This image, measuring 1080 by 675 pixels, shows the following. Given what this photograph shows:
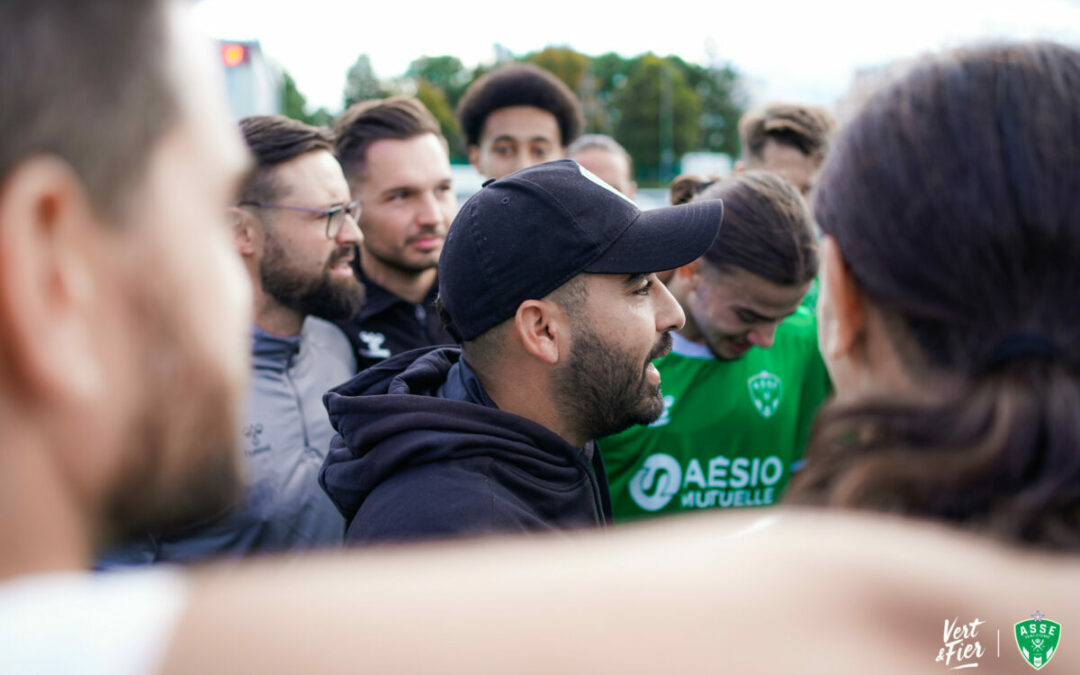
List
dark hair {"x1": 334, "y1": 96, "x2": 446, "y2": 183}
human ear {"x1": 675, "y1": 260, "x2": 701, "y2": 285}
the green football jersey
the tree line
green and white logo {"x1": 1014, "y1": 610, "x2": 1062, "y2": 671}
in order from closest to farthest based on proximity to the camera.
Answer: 1. green and white logo {"x1": 1014, "y1": 610, "x2": 1062, "y2": 671}
2. the green football jersey
3. human ear {"x1": 675, "y1": 260, "x2": 701, "y2": 285}
4. dark hair {"x1": 334, "y1": 96, "x2": 446, "y2": 183}
5. the tree line

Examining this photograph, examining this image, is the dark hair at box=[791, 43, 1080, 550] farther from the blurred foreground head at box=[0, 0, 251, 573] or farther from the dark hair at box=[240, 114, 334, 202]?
the dark hair at box=[240, 114, 334, 202]

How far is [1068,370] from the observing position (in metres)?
1.01

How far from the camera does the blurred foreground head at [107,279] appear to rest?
0.63 metres

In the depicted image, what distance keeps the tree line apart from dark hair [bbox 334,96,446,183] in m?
56.5

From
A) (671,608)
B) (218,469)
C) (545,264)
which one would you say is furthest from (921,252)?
Answer: (545,264)

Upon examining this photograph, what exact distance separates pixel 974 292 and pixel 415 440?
4.50 ft

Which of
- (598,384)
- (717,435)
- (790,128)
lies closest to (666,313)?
(598,384)

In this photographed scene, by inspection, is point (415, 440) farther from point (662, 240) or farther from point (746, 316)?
point (746, 316)

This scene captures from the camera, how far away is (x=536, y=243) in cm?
229

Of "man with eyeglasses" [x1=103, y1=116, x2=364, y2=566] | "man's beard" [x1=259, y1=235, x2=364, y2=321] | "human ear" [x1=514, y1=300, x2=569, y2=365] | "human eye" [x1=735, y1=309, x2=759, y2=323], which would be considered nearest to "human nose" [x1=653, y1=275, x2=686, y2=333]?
"human ear" [x1=514, y1=300, x2=569, y2=365]

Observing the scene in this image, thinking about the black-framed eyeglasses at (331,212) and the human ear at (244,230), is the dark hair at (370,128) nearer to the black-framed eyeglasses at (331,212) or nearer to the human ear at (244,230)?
the black-framed eyeglasses at (331,212)

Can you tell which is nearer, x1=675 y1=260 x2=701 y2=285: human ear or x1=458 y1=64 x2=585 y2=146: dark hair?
x1=675 y1=260 x2=701 y2=285: human ear

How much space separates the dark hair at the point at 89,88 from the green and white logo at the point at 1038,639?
961mm

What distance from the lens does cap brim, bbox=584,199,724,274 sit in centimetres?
234
